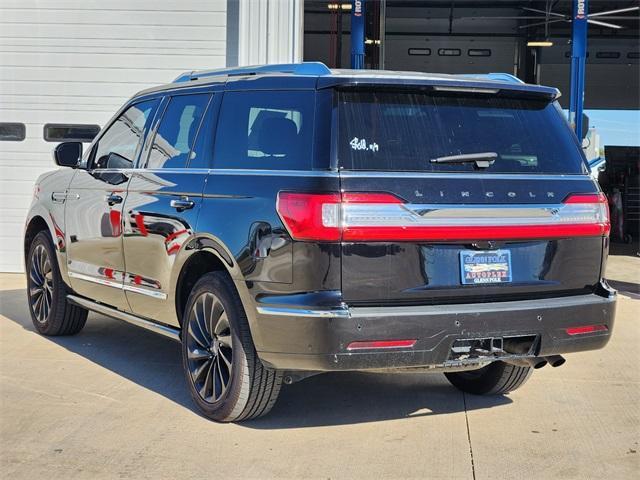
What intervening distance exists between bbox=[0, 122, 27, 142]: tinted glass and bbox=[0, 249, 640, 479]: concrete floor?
458 cm

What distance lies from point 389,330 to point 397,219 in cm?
50

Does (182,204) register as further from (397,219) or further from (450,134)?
(450,134)

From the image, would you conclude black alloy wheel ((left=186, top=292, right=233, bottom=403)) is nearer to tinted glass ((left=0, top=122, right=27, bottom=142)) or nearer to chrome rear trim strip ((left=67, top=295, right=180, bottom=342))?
chrome rear trim strip ((left=67, top=295, right=180, bottom=342))

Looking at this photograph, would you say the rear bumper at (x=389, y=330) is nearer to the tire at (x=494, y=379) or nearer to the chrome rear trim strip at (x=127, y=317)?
the tire at (x=494, y=379)

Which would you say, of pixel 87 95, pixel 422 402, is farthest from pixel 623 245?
pixel 422 402

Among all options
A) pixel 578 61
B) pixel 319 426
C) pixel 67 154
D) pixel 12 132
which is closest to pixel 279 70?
pixel 319 426

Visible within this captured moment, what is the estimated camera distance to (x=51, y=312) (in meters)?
6.86

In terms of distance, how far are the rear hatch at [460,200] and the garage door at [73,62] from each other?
6.22m

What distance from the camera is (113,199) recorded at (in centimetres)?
574

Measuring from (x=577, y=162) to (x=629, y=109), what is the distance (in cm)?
4050

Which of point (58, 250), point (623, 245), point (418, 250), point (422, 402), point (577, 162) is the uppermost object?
point (577, 162)

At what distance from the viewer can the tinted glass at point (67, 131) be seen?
413 inches

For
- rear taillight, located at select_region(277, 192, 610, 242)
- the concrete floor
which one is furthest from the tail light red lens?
the concrete floor

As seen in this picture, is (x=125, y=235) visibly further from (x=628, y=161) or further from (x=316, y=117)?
(x=628, y=161)
